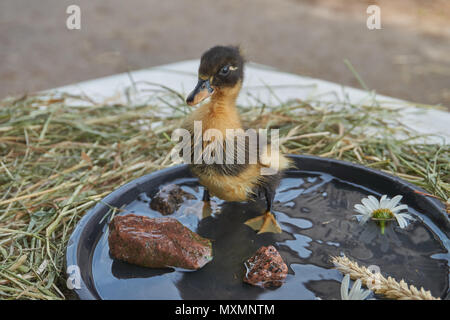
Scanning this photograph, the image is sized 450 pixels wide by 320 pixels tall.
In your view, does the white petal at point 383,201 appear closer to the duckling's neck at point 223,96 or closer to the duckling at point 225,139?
the duckling at point 225,139

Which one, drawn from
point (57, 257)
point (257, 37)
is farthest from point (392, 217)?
point (257, 37)

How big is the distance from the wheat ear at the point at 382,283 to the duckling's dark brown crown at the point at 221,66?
1.53ft

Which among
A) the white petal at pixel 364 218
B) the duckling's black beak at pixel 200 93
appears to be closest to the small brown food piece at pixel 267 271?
the white petal at pixel 364 218

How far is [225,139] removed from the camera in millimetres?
1156

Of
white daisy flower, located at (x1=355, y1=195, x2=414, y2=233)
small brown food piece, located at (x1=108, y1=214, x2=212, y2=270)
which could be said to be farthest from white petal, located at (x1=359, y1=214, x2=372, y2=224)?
small brown food piece, located at (x1=108, y1=214, x2=212, y2=270)

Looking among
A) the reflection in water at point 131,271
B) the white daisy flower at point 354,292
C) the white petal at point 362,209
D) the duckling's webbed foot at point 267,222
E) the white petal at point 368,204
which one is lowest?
the reflection in water at point 131,271

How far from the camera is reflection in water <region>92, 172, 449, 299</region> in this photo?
0.97 metres

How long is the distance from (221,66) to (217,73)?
0.06 ft

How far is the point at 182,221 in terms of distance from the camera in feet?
4.00

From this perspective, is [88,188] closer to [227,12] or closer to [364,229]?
[364,229]

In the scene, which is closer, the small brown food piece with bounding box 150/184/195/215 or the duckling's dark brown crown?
the duckling's dark brown crown

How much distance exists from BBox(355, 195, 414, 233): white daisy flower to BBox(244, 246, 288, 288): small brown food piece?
0.26m

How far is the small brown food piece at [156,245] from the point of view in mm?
1033

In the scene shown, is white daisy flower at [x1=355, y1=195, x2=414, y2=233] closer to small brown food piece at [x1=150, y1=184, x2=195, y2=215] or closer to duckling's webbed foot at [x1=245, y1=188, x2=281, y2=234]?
duckling's webbed foot at [x1=245, y1=188, x2=281, y2=234]
